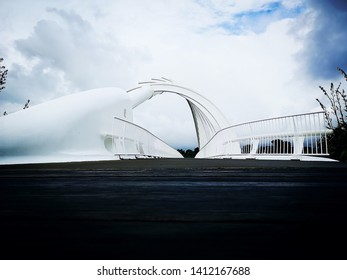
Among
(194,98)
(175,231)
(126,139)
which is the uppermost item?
(194,98)

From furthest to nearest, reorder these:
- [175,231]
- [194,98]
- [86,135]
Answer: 1. [194,98]
2. [86,135]
3. [175,231]

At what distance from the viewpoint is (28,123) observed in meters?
9.34

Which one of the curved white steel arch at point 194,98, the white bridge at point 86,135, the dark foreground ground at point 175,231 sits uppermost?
the curved white steel arch at point 194,98

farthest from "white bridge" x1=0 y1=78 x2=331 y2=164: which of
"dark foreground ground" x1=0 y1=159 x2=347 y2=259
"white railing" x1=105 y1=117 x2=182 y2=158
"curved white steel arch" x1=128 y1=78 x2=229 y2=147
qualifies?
"curved white steel arch" x1=128 y1=78 x2=229 y2=147

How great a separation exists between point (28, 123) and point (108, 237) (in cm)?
915

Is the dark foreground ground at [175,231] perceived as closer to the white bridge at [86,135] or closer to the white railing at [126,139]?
the white bridge at [86,135]

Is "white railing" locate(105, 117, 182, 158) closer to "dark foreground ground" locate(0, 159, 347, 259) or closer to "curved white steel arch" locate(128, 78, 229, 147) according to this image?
"dark foreground ground" locate(0, 159, 347, 259)

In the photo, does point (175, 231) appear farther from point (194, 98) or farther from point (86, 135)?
point (194, 98)

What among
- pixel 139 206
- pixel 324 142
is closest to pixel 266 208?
pixel 139 206

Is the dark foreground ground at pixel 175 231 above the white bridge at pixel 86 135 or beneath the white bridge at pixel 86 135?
beneath

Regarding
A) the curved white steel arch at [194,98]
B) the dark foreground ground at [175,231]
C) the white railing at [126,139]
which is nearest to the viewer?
the dark foreground ground at [175,231]

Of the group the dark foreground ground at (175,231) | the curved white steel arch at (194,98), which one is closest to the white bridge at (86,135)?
the dark foreground ground at (175,231)

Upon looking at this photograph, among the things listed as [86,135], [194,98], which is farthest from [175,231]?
[194,98]
